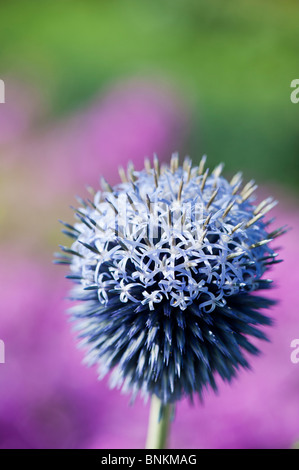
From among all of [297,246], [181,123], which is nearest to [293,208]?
[297,246]

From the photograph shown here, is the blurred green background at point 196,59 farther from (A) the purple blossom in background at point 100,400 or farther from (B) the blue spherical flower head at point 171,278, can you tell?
(B) the blue spherical flower head at point 171,278

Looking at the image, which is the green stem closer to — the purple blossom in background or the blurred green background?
the purple blossom in background

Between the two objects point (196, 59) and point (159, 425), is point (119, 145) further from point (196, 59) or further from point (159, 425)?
point (159, 425)

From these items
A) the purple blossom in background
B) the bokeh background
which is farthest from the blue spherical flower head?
the purple blossom in background

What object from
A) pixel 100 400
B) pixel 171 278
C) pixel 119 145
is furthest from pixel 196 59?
pixel 171 278

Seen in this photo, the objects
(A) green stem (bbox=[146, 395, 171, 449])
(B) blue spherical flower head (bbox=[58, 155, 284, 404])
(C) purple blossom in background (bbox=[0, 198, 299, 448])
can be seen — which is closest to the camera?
(B) blue spherical flower head (bbox=[58, 155, 284, 404])

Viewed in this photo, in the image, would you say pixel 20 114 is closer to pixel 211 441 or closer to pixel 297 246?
pixel 297 246

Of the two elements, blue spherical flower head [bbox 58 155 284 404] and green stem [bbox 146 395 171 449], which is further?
green stem [bbox 146 395 171 449]
